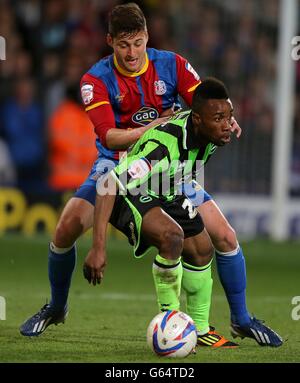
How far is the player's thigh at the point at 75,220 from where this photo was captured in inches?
260

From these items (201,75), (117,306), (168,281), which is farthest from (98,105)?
(201,75)

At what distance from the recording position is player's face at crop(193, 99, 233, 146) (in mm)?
6027

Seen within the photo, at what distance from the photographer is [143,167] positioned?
5965 mm

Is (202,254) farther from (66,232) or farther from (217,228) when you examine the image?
(66,232)

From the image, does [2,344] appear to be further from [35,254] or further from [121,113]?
[35,254]

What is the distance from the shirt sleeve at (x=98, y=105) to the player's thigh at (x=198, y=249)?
0.82m

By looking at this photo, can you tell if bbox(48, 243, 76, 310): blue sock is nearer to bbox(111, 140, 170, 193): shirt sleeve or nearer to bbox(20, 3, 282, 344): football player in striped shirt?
bbox(20, 3, 282, 344): football player in striped shirt

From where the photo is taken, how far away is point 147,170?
5.96 m

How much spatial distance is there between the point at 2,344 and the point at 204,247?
130 cm

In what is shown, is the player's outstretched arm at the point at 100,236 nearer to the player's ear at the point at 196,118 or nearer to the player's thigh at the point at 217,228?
the player's ear at the point at 196,118

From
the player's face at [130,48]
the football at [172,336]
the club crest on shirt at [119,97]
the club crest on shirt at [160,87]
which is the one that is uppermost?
the player's face at [130,48]

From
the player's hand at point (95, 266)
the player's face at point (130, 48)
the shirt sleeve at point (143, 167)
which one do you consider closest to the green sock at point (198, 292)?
the shirt sleeve at point (143, 167)

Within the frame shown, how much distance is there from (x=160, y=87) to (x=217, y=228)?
3.22ft

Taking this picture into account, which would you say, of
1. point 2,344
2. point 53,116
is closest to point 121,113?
point 2,344
